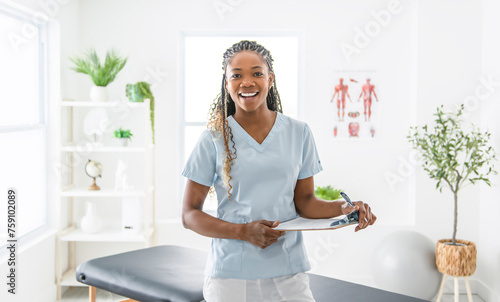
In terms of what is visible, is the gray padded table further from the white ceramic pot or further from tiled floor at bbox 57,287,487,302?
the white ceramic pot

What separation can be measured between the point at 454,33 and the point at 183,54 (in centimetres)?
199

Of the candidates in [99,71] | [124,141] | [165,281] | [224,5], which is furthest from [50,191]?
[224,5]

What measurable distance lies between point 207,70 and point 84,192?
130cm

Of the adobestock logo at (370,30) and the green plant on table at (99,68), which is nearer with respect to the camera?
the green plant on table at (99,68)

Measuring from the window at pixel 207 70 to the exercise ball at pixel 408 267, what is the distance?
1317 mm

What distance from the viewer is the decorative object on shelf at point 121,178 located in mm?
3635

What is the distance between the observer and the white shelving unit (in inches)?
140

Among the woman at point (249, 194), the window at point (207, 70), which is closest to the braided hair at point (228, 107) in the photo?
the woman at point (249, 194)

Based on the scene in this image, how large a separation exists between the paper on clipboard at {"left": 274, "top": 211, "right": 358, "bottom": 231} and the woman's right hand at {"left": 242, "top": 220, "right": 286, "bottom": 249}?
0.6 inches

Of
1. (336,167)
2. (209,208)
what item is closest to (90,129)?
(209,208)

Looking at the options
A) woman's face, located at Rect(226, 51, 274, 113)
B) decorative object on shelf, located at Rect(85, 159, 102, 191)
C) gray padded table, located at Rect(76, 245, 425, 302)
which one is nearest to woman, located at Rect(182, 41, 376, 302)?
woman's face, located at Rect(226, 51, 274, 113)

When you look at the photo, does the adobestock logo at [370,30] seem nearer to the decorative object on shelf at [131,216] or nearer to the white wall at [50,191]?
the decorative object on shelf at [131,216]

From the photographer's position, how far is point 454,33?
151 inches

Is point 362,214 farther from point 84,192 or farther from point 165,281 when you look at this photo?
point 84,192
